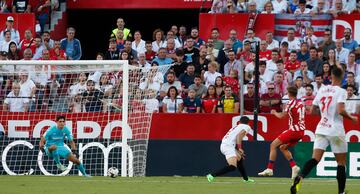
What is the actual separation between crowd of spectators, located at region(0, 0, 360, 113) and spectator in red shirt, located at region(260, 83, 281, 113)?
0.9 inches

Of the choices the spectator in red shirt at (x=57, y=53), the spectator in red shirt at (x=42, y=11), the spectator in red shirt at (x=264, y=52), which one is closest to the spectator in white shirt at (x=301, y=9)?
the spectator in red shirt at (x=264, y=52)

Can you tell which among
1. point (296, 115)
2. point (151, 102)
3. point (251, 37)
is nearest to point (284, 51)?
point (251, 37)

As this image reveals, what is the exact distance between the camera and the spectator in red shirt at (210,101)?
1040 inches

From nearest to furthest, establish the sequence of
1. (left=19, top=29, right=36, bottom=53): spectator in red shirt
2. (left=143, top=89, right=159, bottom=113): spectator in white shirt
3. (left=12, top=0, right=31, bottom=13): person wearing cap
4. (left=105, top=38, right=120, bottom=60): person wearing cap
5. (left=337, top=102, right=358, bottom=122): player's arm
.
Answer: (left=337, top=102, right=358, bottom=122): player's arm < (left=143, top=89, right=159, bottom=113): spectator in white shirt < (left=105, top=38, right=120, bottom=60): person wearing cap < (left=19, top=29, right=36, bottom=53): spectator in red shirt < (left=12, top=0, right=31, bottom=13): person wearing cap

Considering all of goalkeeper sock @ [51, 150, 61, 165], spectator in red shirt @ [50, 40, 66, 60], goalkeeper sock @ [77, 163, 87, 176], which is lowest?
goalkeeper sock @ [77, 163, 87, 176]

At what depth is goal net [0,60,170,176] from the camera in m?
26.3

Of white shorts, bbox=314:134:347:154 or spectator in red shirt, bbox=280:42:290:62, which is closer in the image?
white shorts, bbox=314:134:347:154

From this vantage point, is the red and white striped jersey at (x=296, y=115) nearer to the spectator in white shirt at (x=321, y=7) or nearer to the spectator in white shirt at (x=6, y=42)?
the spectator in white shirt at (x=321, y=7)

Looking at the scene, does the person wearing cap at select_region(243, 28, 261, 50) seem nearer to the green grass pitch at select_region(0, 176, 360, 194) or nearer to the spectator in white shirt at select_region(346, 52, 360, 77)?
the spectator in white shirt at select_region(346, 52, 360, 77)

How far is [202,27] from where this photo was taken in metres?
30.2

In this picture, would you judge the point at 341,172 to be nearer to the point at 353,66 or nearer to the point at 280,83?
the point at 280,83

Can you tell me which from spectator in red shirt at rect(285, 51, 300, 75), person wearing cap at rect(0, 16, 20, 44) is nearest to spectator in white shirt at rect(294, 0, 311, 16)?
spectator in red shirt at rect(285, 51, 300, 75)

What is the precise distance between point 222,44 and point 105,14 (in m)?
7.37

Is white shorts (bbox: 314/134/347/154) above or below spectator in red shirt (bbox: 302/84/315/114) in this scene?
below
